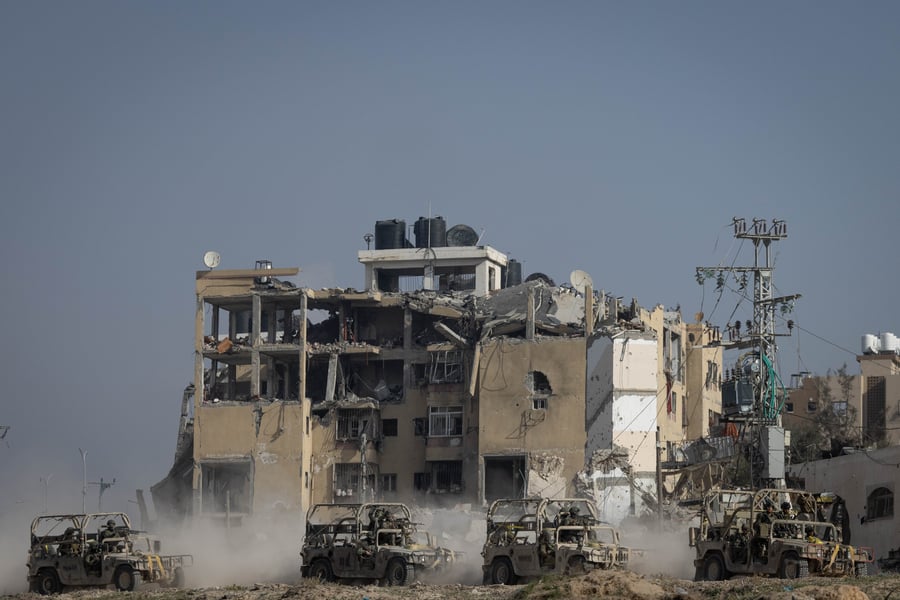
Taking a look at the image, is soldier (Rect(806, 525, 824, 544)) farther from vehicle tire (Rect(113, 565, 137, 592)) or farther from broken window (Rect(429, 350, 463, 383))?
broken window (Rect(429, 350, 463, 383))

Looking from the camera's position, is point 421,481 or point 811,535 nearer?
point 811,535

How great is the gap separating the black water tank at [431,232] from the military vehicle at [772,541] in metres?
48.4

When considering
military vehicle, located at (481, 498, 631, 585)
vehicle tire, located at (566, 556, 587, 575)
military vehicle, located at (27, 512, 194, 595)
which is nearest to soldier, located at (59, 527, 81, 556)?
military vehicle, located at (27, 512, 194, 595)

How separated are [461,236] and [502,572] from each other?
49.0 m

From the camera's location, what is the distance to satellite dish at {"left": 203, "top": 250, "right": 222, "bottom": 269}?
267 feet

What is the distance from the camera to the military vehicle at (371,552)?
1542 inches

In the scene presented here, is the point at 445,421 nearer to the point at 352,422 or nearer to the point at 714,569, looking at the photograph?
the point at 352,422

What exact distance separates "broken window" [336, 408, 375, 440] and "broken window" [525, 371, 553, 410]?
9112 millimetres

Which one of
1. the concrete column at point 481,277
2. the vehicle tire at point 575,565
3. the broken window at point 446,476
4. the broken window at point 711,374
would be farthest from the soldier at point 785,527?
the broken window at point 711,374

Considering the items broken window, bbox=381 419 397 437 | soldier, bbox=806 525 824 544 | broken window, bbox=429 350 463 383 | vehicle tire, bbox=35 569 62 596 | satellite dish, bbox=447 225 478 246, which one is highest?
satellite dish, bbox=447 225 478 246

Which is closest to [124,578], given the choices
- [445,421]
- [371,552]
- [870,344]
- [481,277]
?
[371,552]

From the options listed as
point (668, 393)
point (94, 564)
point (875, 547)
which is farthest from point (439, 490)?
point (94, 564)

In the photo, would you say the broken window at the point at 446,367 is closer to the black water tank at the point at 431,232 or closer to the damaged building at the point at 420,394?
the damaged building at the point at 420,394

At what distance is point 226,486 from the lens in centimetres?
7688
